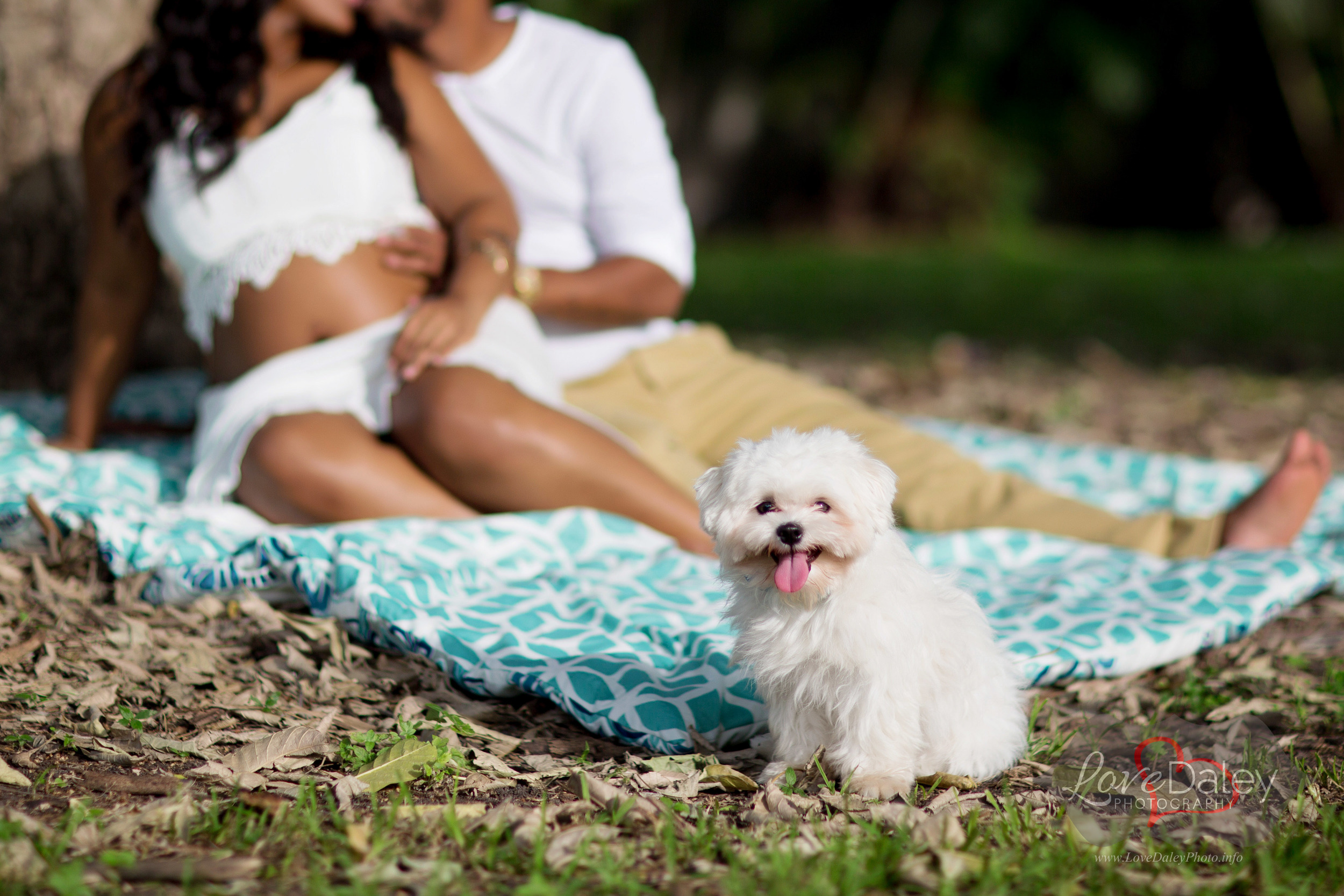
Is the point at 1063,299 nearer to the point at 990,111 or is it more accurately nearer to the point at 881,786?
the point at 881,786

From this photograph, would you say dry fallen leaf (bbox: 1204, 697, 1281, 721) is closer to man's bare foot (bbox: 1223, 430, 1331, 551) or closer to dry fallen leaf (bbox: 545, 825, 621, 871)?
man's bare foot (bbox: 1223, 430, 1331, 551)

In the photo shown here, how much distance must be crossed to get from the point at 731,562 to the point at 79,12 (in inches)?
155

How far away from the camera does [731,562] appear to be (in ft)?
6.56

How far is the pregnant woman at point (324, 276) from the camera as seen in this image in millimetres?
3164

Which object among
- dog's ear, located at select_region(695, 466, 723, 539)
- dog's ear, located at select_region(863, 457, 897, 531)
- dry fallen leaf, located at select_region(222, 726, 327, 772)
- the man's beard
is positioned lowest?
dry fallen leaf, located at select_region(222, 726, 327, 772)

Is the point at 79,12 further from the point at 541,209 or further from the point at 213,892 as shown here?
the point at 213,892

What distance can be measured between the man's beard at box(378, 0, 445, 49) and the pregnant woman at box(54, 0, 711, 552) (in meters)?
0.12

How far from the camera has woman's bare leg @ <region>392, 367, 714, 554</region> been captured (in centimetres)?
309

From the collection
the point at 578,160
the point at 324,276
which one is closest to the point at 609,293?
the point at 578,160

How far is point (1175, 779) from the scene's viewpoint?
7.32 feet

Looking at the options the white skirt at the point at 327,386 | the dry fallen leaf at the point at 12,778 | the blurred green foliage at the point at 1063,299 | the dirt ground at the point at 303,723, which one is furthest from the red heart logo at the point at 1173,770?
the blurred green foliage at the point at 1063,299

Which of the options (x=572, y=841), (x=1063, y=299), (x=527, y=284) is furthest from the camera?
(x=1063, y=299)

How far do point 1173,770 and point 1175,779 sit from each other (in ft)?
0.12

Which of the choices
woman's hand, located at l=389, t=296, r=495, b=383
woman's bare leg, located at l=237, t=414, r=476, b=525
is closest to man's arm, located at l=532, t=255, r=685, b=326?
woman's hand, located at l=389, t=296, r=495, b=383
